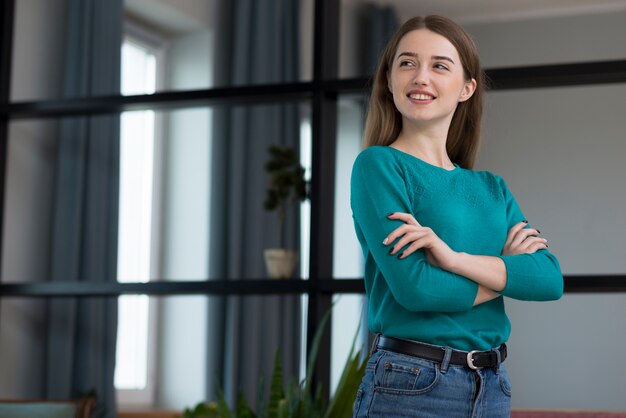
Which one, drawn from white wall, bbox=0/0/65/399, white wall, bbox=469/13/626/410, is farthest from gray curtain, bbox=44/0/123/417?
white wall, bbox=469/13/626/410

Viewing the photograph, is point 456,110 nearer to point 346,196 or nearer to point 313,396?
point 313,396

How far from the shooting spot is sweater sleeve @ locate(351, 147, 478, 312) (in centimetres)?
128

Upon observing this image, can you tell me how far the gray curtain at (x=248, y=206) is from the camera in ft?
14.8

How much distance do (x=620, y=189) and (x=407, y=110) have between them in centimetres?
475

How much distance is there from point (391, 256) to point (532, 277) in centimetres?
21

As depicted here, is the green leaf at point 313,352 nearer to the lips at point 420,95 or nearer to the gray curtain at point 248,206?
the lips at point 420,95

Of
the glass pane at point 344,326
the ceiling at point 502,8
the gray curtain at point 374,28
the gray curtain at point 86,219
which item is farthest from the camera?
the ceiling at point 502,8

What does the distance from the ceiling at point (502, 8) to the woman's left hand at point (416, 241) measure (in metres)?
4.94

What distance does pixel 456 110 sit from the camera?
155 cm

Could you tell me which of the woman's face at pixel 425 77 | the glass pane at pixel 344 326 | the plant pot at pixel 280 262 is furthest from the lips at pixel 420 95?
the glass pane at pixel 344 326

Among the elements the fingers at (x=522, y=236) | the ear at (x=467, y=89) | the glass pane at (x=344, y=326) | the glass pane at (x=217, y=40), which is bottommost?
the glass pane at (x=344, y=326)

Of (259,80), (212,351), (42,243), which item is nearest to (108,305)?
(42,243)

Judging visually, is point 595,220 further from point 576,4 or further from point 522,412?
point 522,412

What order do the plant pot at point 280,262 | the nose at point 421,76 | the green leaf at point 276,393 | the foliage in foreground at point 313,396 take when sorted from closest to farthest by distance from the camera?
the nose at point 421,76, the foliage in foreground at point 313,396, the green leaf at point 276,393, the plant pot at point 280,262
